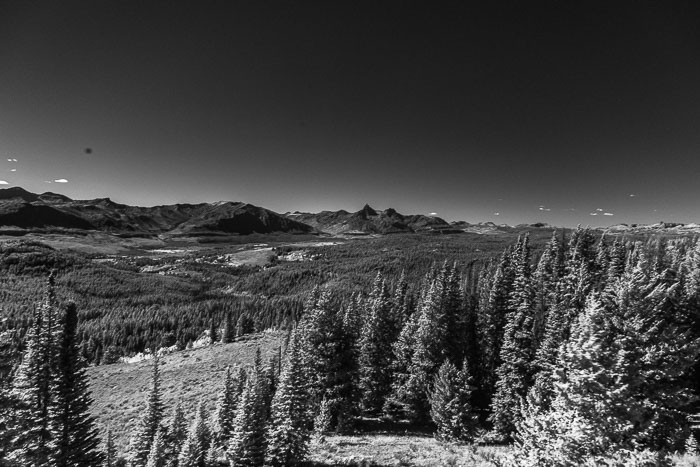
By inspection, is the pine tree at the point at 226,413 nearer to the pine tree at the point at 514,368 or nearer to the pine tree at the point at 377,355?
the pine tree at the point at 377,355

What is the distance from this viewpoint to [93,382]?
3169 inches

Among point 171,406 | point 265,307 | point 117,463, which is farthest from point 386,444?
point 265,307

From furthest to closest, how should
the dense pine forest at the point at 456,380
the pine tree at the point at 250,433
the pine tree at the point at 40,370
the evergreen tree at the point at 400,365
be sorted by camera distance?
the evergreen tree at the point at 400,365, the pine tree at the point at 250,433, the pine tree at the point at 40,370, the dense pine forest at the point at 456,380

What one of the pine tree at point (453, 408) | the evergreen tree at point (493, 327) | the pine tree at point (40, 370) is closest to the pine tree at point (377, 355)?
the pine tree at point (453, 408)

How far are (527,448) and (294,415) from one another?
1805 centimetres

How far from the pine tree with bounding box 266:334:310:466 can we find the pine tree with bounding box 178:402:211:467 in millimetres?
8998

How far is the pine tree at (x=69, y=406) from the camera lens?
2245cm

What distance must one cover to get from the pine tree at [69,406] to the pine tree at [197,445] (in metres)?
8.05

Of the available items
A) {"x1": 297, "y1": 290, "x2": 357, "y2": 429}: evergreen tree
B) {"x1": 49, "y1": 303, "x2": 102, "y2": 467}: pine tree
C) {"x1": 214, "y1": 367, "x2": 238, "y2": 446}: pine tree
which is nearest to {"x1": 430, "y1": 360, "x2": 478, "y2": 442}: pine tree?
{"x1": 297, "y1": 290, "x2": 357, "y2": 429}: evergreen tree

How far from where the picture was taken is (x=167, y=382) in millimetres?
72875

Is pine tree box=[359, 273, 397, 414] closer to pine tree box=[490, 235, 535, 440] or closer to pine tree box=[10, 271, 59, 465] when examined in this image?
pine tree box=[490, 235, 535, 440]

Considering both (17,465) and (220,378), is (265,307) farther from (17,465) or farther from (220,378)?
(17,465)

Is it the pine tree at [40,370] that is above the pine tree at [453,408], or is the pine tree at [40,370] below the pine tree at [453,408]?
above

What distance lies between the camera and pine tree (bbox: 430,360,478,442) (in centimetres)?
2895
